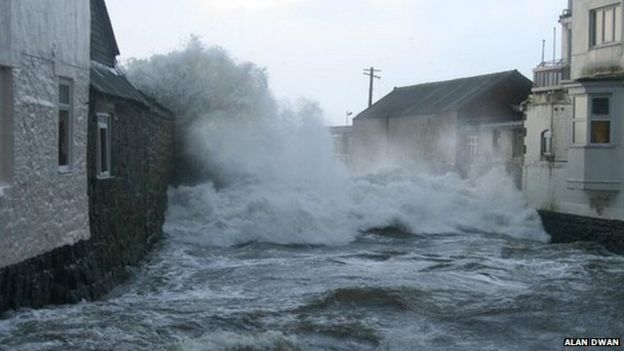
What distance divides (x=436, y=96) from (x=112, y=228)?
3211cm

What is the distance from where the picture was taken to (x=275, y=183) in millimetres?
24688

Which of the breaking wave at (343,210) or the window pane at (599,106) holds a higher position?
the window pane at (599,106)

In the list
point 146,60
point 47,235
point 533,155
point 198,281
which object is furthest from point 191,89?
point 47,235

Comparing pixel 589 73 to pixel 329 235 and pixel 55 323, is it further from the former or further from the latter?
pixel 55 323

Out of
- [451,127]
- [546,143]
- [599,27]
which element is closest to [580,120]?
[599,27]

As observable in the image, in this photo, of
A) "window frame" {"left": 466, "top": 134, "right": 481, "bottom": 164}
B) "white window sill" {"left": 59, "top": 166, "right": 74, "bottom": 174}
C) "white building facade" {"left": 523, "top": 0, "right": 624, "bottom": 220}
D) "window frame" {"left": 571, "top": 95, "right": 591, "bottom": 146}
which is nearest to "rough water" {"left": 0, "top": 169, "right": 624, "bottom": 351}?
"white building facade" {"left": 523, "top": 0, "right": 624, "bottom": 220}

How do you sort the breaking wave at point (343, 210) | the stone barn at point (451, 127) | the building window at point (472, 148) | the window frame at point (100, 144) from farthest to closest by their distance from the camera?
1. the building window at point (472, 148)
2. the stone barn at point (451, 127)
3. the breaking wave at point (343, 210)
4. the window frame at point (100, 144)

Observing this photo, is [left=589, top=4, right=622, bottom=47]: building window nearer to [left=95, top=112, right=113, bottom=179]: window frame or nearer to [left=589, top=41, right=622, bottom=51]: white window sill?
[left=589, top=41, right=622, bottom=51]: white window sill

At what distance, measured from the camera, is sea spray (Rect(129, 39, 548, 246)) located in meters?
21.7

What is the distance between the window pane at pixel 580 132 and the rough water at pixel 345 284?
8.68ft

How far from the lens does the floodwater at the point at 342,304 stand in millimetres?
8508

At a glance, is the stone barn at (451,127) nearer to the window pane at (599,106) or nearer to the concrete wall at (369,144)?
the concrete wall at (369,144)

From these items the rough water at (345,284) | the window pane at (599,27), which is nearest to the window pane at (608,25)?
the window pane at (599,27)

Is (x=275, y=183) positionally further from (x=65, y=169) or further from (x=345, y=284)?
(x=65, y=169)
